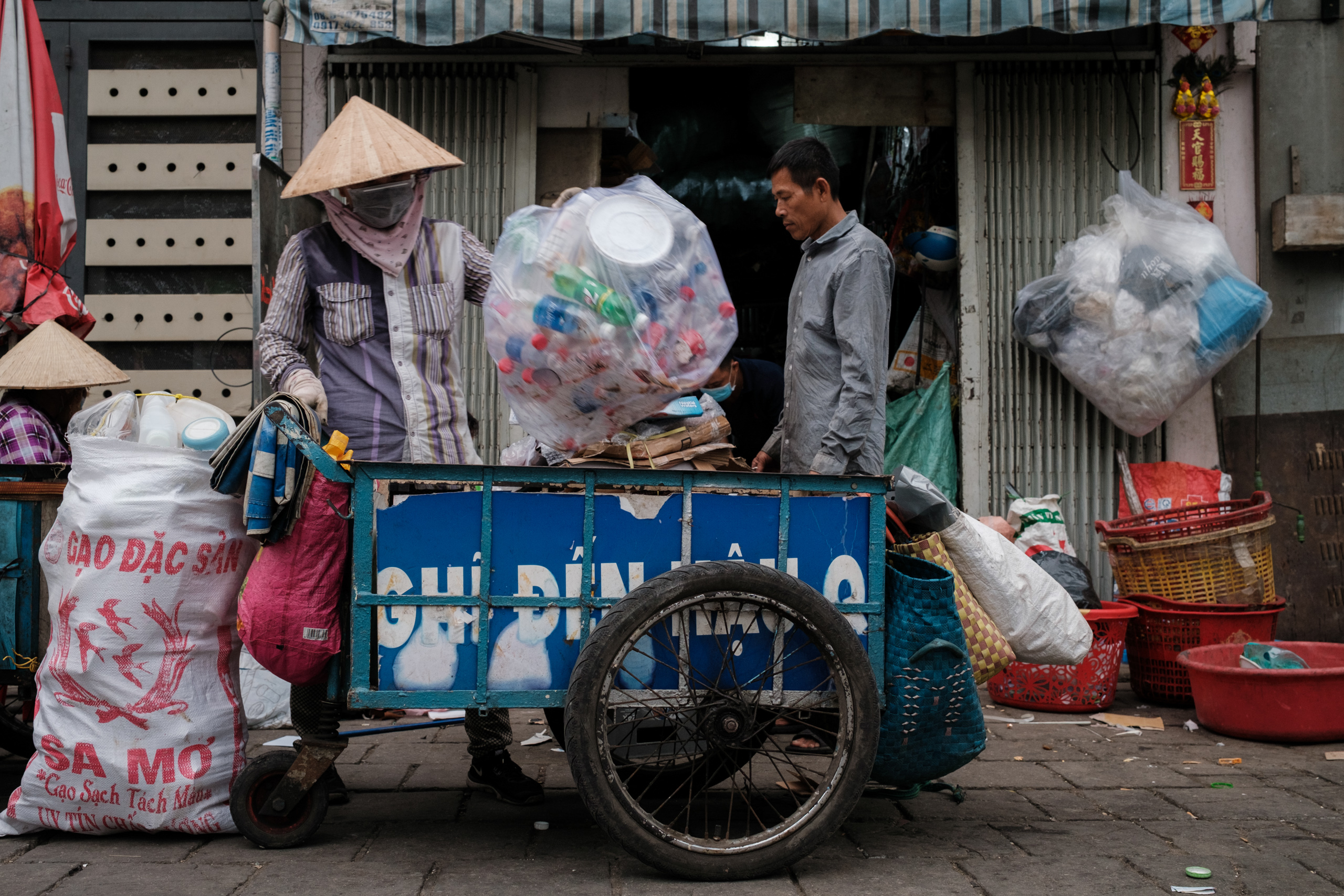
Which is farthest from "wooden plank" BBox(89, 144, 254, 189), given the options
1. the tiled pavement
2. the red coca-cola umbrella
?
the tiled pavement

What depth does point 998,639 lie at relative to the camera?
3223mm

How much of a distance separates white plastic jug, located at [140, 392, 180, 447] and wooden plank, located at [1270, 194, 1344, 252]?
17.8 feet

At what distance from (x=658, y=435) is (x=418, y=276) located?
96 centimetres

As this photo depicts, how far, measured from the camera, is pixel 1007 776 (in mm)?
3857

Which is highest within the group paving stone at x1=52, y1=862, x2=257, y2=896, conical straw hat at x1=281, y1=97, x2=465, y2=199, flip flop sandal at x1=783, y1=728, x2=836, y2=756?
conical straw hat at x1=281, y1=97, x2=465, y2=199

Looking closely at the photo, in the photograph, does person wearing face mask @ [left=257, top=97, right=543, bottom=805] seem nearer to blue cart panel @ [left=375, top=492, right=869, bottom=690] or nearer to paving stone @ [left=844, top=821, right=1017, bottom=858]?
blue cart panel @ [left=375, top=492, right=869, bottom=690]

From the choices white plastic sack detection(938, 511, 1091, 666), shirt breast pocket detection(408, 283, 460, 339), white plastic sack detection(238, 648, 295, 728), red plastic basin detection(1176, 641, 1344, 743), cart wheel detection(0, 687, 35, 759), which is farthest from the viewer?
white plastic sack detection(238, 648, 295, 728)

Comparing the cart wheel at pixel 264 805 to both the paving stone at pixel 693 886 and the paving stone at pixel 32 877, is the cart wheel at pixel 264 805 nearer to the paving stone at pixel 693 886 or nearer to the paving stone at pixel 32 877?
the paving stone at pixel 32 877

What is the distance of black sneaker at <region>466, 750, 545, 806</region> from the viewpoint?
3480 millimetres

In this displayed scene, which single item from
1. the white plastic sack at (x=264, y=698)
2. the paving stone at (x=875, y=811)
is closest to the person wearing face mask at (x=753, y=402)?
the paving stone at (x=875, y=811)

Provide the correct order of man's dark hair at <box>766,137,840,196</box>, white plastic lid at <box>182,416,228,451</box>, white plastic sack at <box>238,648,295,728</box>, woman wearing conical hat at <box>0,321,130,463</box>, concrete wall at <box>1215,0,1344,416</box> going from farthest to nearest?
concrete wall at <box>1215,0,1344,416</box>
white plastic sack at <box>238,648,295,728</box>
woman wearing conical hat at <box>0,321,130,463</box>
man's dark hair at <box>766,137,840,196</box>
white plastic lid at <box>182,416,228,451</box>

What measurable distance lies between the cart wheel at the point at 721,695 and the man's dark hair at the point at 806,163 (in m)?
1.50

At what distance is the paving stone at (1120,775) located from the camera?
3746mm

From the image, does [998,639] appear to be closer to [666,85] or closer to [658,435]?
[658,435]
